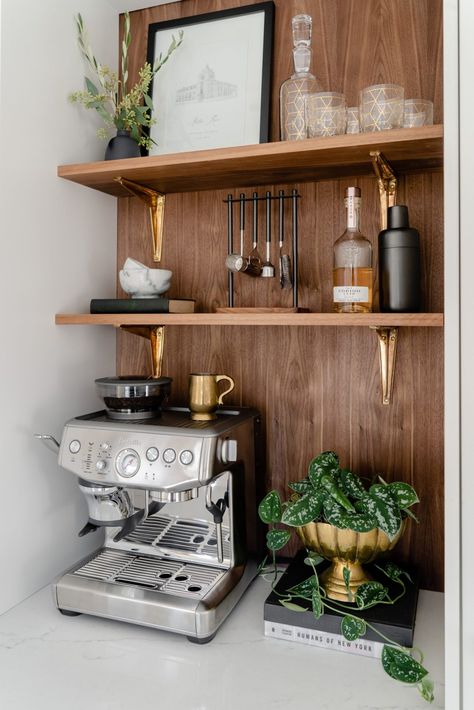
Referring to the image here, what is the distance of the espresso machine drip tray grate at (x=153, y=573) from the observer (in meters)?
1.18

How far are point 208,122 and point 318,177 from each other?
0.33 m

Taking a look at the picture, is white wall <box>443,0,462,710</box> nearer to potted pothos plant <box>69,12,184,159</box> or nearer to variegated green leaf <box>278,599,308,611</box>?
variegated green leaf <box>278,599,308,611</box>

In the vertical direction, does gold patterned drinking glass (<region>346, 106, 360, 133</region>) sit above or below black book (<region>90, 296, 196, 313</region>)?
above

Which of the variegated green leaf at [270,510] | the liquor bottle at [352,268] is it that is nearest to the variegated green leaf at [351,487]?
the variegated green leaf at [270,510]

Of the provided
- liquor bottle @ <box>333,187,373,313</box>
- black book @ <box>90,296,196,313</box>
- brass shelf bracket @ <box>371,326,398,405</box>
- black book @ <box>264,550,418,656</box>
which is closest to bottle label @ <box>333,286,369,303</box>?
liquor bottle @ <box>333,187,373,313</box>

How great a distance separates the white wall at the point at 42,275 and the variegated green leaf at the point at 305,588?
599 millimetres

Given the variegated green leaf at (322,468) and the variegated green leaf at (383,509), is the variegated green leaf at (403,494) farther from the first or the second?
the variegated green leaf at (322,468)

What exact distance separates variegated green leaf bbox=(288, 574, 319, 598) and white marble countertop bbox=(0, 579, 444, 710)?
0.31 feet

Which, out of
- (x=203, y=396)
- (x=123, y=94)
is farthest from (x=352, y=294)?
(x=123, y=94)

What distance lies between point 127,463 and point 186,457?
13cm

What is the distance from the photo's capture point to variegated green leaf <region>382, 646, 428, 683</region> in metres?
0.94

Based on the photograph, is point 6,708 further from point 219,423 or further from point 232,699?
point 219,423

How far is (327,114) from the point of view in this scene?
1207 millimetres

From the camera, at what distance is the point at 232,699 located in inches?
37.4
